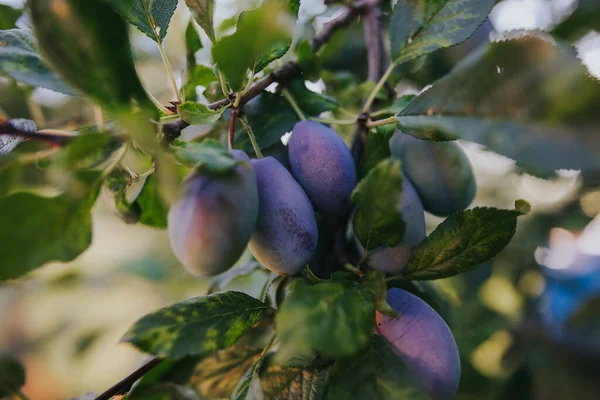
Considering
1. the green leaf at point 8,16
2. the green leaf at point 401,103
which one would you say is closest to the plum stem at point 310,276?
the green leaf at point 401,103

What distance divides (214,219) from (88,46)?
0.47 feet

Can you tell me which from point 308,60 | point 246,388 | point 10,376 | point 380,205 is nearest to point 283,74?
point 308,60

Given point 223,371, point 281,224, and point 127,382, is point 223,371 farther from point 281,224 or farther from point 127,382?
point 281,224

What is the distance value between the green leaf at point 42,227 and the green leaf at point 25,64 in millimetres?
124

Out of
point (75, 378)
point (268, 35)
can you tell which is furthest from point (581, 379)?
point (75, 378)

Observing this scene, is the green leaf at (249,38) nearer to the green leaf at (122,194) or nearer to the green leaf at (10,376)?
the green leaf at (122,194)

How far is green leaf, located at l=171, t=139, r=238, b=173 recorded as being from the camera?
320 mm

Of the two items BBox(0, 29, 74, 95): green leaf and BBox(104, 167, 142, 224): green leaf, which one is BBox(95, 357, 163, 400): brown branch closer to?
BBox(104, 167, 142, 224): green leaf

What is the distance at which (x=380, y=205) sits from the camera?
38 centimetres

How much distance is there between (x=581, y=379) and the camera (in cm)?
148

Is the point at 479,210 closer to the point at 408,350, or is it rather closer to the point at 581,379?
the point at 408,350

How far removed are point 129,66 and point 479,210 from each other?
0.30m

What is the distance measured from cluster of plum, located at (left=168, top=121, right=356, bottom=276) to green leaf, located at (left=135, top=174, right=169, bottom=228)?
6.5 inches

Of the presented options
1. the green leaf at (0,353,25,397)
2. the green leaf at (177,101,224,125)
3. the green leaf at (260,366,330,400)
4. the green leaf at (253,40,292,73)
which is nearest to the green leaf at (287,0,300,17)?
the green leaf at (253,40,292,73)
